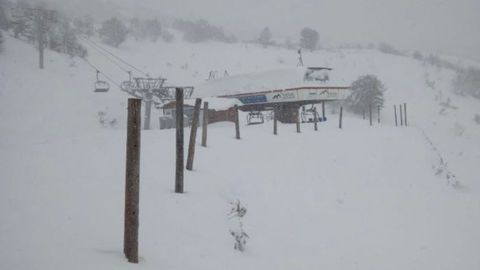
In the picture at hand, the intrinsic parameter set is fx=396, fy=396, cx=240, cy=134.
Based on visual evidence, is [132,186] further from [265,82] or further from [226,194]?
[265,82]

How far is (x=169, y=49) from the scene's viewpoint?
58094mm

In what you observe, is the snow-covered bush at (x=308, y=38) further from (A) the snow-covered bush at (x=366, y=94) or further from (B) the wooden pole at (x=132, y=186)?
(B) the wooden pole at (x=132, y=186)

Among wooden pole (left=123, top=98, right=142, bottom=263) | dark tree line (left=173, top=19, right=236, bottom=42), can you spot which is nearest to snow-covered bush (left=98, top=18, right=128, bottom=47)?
dark tree line (left=173, top=19, right=236, bottom=42)

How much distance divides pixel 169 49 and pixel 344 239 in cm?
4999

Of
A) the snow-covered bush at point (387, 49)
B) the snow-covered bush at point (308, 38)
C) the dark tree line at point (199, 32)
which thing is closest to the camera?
the dark tree line at point (199, 32)

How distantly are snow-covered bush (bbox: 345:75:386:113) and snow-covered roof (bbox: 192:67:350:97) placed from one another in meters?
13.2

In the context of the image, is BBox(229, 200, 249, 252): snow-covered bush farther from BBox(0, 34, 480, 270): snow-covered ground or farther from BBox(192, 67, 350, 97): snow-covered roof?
BBox(192, 67, 350, 97): snow-covered roof

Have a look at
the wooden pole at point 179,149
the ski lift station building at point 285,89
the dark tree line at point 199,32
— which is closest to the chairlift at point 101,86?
the ski lift station building at point 285,89

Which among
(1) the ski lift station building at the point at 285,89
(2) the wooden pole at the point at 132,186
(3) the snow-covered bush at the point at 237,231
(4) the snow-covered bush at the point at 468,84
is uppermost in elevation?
(4) the snow-covered bush at the point at 468,84

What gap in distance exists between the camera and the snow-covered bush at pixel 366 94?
41.2 m

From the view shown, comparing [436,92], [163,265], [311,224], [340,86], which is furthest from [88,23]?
[163,265]

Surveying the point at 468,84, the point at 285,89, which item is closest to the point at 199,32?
the point at 468,84

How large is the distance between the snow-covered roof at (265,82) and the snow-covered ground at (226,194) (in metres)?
3.37

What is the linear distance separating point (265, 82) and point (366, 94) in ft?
57.3
